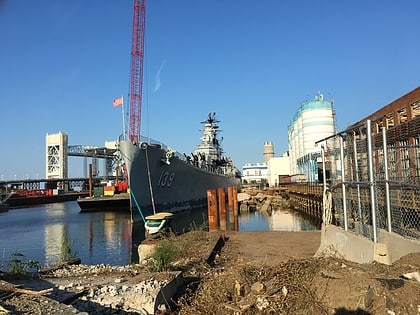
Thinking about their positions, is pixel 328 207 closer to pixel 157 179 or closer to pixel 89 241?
pixel 89 241

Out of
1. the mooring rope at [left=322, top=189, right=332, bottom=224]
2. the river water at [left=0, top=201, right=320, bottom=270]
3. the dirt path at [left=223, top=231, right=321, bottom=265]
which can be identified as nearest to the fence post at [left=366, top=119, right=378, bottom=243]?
the mooring rope at [left=322, top=189, right=332, bottom=224]

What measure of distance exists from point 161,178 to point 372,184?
29.4m

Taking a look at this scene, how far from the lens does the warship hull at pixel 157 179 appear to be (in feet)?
101

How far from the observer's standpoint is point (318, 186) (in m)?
31.3

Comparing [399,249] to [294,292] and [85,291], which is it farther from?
[85,291]

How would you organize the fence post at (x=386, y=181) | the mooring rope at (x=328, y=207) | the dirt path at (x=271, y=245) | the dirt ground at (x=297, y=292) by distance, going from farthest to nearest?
the dirt path at (x=271, y=245)
the mooring rope at (x=328, y=207)
the fence post at (x=386, y=181)
the dirt ground at (x=297, y=292)

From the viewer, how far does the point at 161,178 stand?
34.9m

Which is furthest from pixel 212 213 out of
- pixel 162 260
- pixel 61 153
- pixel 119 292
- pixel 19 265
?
pixel 61 153

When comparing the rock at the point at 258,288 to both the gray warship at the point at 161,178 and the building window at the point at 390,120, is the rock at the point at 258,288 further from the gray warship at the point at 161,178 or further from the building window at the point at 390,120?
the gray warship at the point at 161,178

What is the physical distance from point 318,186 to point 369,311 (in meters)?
28.0

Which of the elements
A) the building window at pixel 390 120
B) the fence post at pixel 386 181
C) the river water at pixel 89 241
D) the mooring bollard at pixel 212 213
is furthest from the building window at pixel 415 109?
the fence post at pixel 386 181

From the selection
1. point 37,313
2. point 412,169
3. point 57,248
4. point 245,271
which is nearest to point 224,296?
point 245,271

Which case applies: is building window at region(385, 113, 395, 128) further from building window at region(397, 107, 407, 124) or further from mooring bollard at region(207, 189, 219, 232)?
mooring bollard at region(207, 189, 219, 232)

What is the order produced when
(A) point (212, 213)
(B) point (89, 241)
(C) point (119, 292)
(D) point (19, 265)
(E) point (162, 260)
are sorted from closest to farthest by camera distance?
(C) point (119, 292) → (E) point (162, 260) → (D) point (19, 265) → (A) point (212, 213) → (B) point (89, 241)
